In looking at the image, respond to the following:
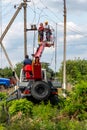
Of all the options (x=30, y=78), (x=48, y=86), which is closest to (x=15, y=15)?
(x=30, y=78)

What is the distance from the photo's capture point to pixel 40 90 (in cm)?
2112

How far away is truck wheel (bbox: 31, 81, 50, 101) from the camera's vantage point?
21136mm

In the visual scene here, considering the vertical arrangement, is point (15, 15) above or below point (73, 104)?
above

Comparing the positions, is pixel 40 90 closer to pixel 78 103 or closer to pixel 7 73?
pixel 78 103

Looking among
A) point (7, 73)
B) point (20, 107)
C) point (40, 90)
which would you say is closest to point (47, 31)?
point (40, 90)

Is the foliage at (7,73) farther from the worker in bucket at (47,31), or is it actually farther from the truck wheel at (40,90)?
the truck wheel at (40,90)

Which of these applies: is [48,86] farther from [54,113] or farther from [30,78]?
[54,113]

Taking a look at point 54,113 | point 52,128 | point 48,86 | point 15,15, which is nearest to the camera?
point 52,128

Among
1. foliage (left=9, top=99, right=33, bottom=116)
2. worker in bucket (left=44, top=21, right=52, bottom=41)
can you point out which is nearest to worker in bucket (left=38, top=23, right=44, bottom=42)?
worker in bucket (left=44, top=21, right=52, bottom=41)

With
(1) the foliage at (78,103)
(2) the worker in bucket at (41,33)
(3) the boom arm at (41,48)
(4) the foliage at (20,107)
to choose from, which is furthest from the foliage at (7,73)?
(1) the foliage at (78,103)

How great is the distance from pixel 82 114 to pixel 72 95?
1099mm

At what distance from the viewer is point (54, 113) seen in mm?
16297

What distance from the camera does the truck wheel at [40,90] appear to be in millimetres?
21136

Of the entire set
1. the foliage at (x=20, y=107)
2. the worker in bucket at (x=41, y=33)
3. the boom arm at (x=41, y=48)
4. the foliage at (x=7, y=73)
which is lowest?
the foliage at (x=7, y=73)
